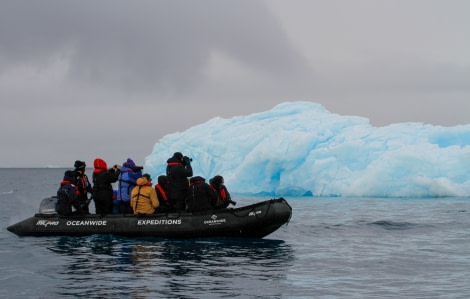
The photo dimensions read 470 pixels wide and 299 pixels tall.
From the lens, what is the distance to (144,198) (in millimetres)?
16188

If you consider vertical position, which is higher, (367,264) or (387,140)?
(387,140)

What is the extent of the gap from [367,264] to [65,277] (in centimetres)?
590

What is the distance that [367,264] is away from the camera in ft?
44.1

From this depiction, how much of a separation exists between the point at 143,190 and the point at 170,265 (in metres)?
3.49

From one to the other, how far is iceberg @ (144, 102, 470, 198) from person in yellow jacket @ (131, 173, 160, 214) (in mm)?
16415

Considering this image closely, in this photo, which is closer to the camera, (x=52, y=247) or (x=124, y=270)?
(x=124, y=270)

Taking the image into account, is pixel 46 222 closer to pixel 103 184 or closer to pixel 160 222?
pixel 103 184

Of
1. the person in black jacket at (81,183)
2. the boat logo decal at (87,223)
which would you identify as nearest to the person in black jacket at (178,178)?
the boat logo decal at (87,223)

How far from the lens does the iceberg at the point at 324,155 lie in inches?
1256

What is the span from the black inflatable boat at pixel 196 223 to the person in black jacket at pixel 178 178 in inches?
14.1

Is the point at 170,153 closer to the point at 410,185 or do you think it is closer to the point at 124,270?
the point at 410,185

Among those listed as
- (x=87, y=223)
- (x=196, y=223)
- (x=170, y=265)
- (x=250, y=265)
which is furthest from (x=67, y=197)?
(x=250, y=265)

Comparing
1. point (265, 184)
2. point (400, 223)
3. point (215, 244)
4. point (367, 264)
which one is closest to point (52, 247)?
point (215, 244)

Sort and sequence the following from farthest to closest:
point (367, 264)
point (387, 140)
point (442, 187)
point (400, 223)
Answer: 1. point (387, 140)
2. point (442, 187)
3. point (400, 223)
4. point (367, 264)
